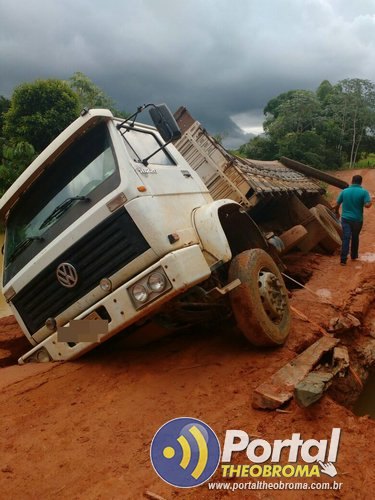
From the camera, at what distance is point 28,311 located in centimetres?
346

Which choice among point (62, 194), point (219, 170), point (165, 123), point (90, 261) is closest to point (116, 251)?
point (90, 261)

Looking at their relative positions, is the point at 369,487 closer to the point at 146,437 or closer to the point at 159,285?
the point at 146,437

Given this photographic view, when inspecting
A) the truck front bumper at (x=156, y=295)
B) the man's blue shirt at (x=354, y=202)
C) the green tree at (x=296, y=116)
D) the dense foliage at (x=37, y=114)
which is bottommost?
the man's blue shirt at (x=354, y=202)

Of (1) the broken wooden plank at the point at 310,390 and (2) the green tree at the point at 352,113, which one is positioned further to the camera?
(2) the green tree at the point at 352,113

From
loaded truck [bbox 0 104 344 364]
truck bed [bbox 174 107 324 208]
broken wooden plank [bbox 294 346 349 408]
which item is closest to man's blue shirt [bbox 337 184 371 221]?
truck bed [bbox 174 107 324 208]

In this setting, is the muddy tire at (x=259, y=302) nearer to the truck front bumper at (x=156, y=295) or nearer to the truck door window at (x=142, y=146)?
the truck front bumper at (x=156, y=295)

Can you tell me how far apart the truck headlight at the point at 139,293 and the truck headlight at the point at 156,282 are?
6cm

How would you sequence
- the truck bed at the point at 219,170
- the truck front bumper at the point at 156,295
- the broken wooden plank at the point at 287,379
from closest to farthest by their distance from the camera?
1. the broken wooden plank at the point at 287,379
2. the truck front bumper at the point at 156,295
3. the truck bed at the point at 219,170

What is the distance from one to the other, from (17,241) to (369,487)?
126 inches

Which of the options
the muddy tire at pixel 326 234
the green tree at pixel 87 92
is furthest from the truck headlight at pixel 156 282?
the green tree at pixel 87 92

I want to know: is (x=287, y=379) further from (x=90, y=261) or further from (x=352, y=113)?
(x=352, y=113)

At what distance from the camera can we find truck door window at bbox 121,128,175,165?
3.47 m

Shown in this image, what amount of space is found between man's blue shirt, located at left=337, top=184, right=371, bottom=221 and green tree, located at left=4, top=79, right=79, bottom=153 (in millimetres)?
11728

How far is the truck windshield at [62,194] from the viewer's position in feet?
10.5
